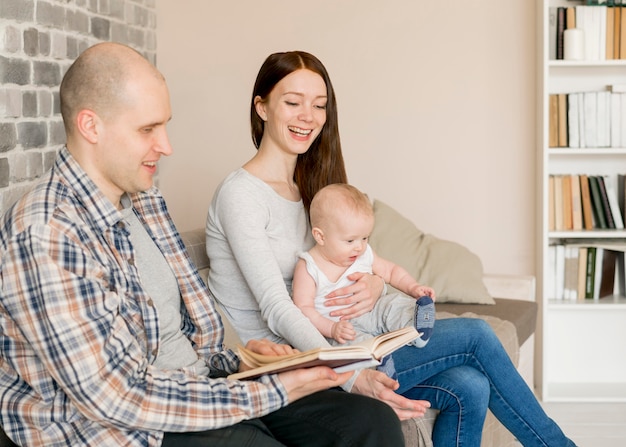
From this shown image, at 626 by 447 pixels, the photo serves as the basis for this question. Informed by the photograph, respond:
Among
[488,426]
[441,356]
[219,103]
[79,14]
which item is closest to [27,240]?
[441,356]

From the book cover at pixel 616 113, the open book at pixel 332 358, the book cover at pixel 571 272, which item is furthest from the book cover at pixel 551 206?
the open book at pixel 332 358

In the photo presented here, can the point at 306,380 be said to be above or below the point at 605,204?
below

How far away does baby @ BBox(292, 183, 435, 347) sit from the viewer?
7.48 ft

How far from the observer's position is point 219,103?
168 inches

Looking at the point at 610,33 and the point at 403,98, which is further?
the point at 403,98

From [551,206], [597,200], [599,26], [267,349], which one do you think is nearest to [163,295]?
[267,349]

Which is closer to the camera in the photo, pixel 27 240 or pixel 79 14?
pixel 27 240

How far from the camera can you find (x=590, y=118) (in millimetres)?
3848

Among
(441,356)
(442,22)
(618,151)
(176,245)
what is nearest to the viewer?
(176,245)

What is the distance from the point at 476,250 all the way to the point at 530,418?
6.26 feet

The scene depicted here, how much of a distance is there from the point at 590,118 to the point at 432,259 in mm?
1016

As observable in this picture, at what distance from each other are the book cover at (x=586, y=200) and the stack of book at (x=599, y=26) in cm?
53

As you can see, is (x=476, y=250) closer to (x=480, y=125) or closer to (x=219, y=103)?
(x=480, y=125)

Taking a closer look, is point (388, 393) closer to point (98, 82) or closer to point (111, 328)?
point (111, 328)
